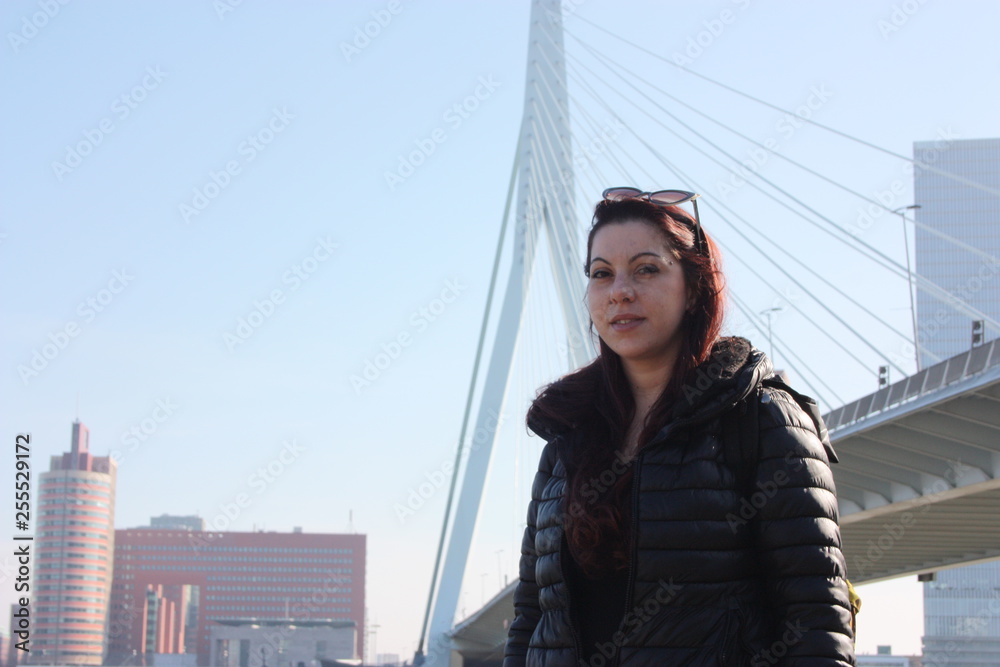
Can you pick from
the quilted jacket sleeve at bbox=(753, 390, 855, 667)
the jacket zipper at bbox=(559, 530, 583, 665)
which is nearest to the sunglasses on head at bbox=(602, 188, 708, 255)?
the quilted jacket sleeve at bbox=(753, 390, 855, 667)

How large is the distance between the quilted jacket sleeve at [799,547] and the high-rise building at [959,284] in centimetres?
8762

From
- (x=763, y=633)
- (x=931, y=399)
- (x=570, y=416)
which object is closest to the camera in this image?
(x=763, y=633)

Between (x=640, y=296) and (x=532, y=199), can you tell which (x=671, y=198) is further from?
(x=532, y=199)

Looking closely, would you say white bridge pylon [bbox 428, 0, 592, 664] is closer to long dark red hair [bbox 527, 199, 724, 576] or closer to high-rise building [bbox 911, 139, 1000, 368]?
long dark red hair [bbox 527, 199, 724, 576]

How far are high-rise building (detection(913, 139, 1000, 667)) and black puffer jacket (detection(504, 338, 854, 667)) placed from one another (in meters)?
87.6

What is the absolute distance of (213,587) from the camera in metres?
136

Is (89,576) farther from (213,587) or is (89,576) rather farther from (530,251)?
(530,251)

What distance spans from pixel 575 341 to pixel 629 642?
17.9 metres

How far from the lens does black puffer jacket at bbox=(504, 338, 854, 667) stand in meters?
2.13

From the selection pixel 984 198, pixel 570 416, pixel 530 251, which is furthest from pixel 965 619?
pixel 570 416

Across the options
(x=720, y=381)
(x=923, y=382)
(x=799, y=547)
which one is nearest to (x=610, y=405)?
(x=720, y=381)

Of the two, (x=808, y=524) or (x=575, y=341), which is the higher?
(x=575, y=341)

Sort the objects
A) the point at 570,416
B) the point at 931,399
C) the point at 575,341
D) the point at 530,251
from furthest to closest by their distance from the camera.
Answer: the point at 530,251, the point at 575,341, the point at 931,399, the point at 570,416

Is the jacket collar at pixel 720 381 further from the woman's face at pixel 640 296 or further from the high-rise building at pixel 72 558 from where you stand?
the high-rise building at pixel 72 558
